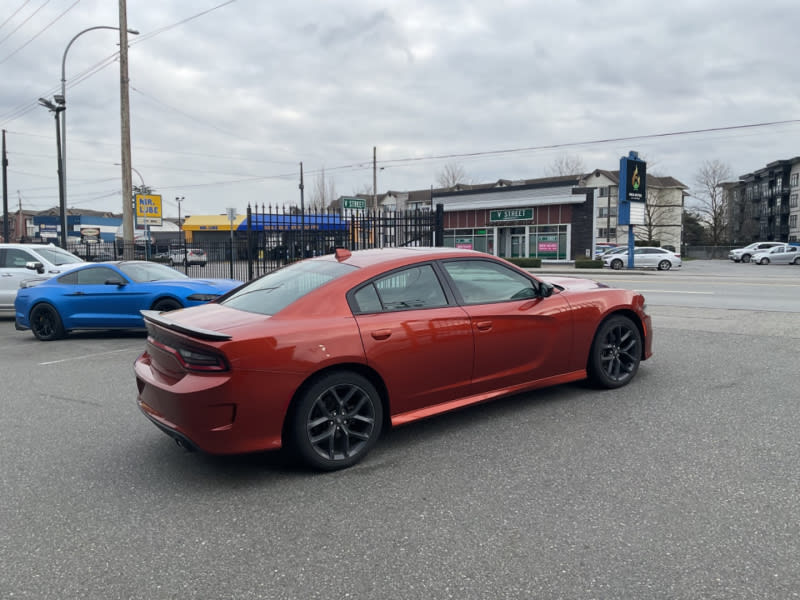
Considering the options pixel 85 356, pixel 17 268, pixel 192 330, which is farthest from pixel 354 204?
pixel 192 330

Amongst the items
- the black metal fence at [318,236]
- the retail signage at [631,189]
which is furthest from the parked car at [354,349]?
the retail signage at [631,189]

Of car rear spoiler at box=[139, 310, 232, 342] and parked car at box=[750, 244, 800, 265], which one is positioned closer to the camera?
car rear spoiler at box=[139, 310, 232, 342]

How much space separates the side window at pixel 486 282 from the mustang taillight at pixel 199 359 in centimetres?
192

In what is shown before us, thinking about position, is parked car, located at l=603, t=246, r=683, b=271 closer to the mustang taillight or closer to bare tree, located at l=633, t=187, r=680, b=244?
bare tree, located at l=633, t=187, r=680, b=244

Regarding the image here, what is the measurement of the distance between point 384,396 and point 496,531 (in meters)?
1.35

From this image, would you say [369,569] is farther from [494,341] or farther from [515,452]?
[494,341]

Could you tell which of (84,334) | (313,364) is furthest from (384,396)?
(84,334)

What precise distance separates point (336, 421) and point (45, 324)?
8286 millimetres

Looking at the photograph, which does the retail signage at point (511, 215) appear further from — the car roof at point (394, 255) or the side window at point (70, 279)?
the car roof at point (394, 255)

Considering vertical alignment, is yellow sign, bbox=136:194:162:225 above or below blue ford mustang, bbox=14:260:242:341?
above

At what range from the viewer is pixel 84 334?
10.6m

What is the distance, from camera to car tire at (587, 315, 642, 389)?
5.41m

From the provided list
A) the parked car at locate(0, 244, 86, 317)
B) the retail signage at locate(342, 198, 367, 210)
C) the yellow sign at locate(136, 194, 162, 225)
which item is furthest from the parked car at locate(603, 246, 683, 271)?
the parked car at locate(0, 244, 86, 317)

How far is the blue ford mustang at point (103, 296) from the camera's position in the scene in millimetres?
9383
